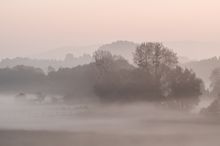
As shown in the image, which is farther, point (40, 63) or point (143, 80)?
point (40, 63)

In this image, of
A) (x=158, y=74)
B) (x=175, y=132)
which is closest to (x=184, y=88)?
(x=158, y=74)

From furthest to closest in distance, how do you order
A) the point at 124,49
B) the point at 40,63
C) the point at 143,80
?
the point at 40,63, the point at 124,49, the point at 143,80

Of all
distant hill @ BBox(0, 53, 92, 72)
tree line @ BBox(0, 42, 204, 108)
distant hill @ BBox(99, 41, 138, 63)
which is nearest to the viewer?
tree line @ BBox(0, 42, 204, 108)

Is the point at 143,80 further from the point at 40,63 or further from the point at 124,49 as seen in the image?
the point at 40,63

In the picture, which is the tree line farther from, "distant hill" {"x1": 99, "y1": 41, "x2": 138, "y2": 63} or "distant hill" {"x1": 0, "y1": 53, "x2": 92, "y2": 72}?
"distant hill" {"x1": 0, "y1": 53, "x2": 92, "y2": 72}

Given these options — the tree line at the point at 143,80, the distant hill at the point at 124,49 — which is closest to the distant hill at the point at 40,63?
the distant hill at the point at 124,49

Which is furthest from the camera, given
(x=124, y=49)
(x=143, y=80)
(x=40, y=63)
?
(x=40, y=63)

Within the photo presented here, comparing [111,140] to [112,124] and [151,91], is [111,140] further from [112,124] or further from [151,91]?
[151,91]

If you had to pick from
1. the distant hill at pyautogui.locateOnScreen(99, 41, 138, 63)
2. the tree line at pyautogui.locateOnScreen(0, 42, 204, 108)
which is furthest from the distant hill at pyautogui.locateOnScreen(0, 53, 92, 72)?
the tree line at pyautogui.locateOnScreen(0, 42, 204, 108)

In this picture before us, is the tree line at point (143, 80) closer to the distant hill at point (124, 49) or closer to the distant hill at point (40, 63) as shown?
the distant hill at point (124, 49)

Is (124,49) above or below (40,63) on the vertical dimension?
above

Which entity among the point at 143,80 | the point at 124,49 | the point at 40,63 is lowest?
the point at 143,80

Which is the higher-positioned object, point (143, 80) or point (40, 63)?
point (40, 63)

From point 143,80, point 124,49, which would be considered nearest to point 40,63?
point 124,49
